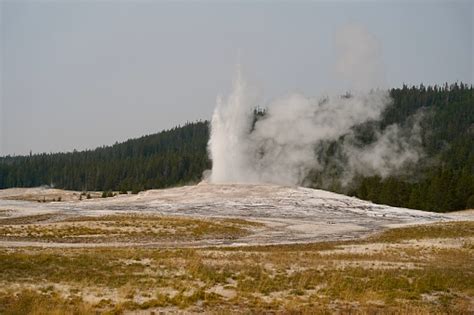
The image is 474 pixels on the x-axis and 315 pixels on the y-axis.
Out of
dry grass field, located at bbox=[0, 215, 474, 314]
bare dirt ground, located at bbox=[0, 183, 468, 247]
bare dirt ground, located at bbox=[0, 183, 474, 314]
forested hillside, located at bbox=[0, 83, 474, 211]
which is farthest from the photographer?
forested hillside, located at bbox=[0, 83, 474, 211]

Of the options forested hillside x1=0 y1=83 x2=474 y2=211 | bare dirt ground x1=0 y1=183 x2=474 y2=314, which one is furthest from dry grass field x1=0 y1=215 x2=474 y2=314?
forested hillside x1=0 y1=83 x2=474 y2=211

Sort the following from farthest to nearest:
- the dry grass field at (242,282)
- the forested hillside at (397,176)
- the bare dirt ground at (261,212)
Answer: the forested hillside at (397,176), the bare dirt ground at (261,212), the dry grass field at (242,282)

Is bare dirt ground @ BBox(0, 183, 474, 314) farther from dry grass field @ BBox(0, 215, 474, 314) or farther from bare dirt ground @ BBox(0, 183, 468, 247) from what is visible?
bare dirt ground @ BBox(0, 183, 468, 247)

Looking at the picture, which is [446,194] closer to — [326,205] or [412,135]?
[326,205]

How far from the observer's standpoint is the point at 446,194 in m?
99.8

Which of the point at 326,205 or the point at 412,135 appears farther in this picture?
the point at 412,135

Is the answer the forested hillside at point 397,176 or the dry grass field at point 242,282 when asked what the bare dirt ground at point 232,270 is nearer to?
the dry grass field at point 242,282

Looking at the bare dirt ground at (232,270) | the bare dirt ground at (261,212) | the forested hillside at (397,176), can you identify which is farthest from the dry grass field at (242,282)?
the forested hillside at (397,176)

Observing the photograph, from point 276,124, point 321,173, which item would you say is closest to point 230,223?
point 276,124

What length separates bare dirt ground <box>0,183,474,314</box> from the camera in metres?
17.6

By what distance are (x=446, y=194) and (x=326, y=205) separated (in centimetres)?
3334

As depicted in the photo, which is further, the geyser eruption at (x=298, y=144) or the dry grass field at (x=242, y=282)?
the geyser eruption at (x=298, y=144)

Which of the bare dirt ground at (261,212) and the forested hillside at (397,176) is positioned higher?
the forested hillside at (397,176)

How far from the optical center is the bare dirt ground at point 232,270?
17562 mm
